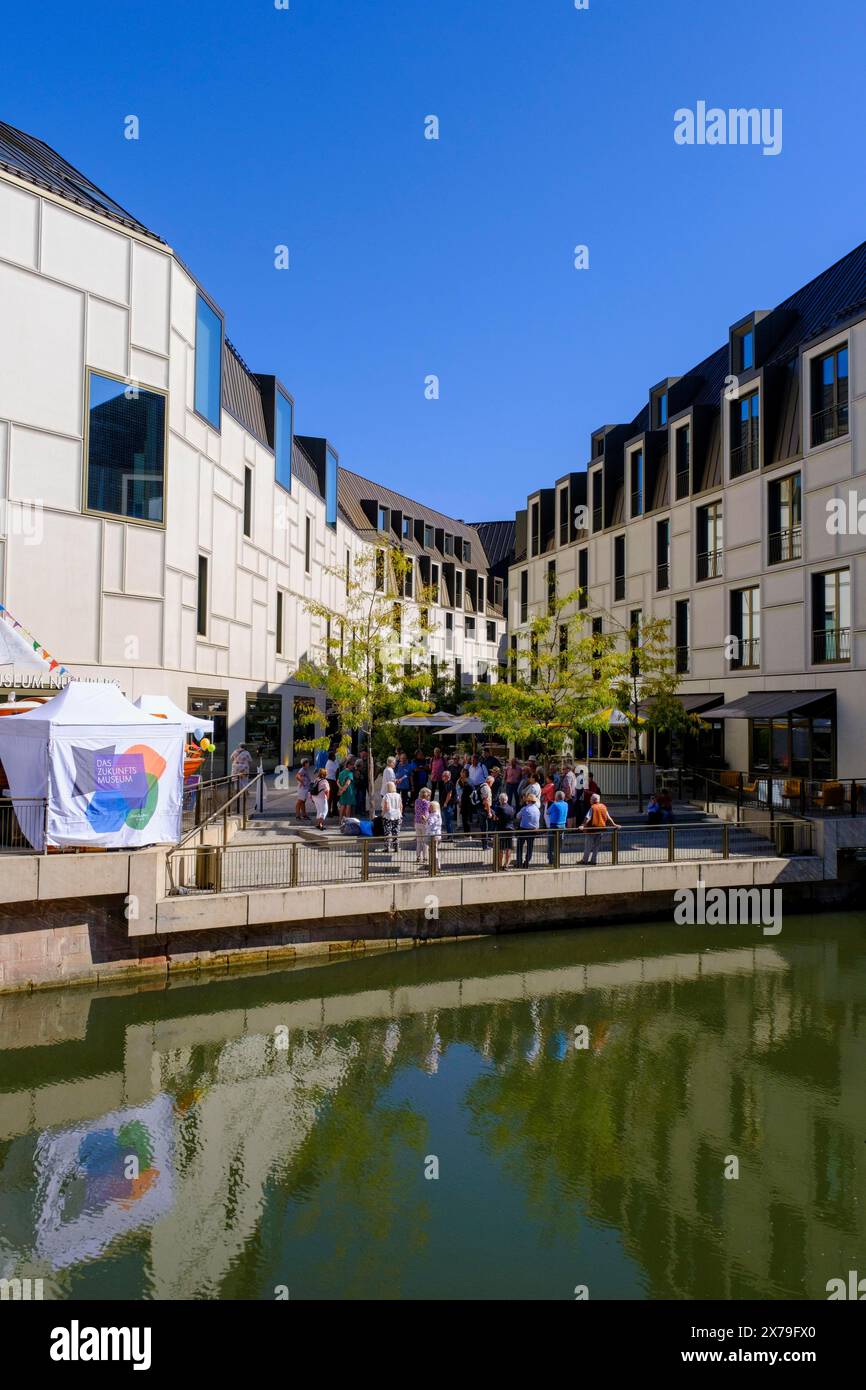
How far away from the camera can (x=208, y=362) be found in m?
25.2

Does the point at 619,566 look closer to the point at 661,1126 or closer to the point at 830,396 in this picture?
the point at 830,396

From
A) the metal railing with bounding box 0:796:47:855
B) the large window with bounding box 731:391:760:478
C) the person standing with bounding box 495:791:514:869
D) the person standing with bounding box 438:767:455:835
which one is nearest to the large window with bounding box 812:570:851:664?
the large window with bounding box 731:391:760:478

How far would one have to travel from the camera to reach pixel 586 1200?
8117 mm

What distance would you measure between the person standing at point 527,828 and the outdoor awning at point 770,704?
410 inches

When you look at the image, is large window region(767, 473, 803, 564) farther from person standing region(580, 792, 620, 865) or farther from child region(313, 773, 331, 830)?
child region(313, 773, 331, 830)

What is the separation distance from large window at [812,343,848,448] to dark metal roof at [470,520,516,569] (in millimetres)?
39946

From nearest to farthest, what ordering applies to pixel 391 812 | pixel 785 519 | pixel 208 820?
pixel 208 820 → pixel 391 812 → pixel 785 519

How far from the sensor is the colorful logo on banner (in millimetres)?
13453

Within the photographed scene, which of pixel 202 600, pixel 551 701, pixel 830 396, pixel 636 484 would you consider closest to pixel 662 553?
pixel 636 484

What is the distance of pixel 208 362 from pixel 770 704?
18.4m

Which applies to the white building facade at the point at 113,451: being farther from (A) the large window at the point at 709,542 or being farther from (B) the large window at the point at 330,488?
(A) the large window at the point at 709,542

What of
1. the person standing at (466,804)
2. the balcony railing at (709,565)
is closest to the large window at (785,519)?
the balcony railing at (709,565)

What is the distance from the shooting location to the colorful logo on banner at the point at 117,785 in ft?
44.1
